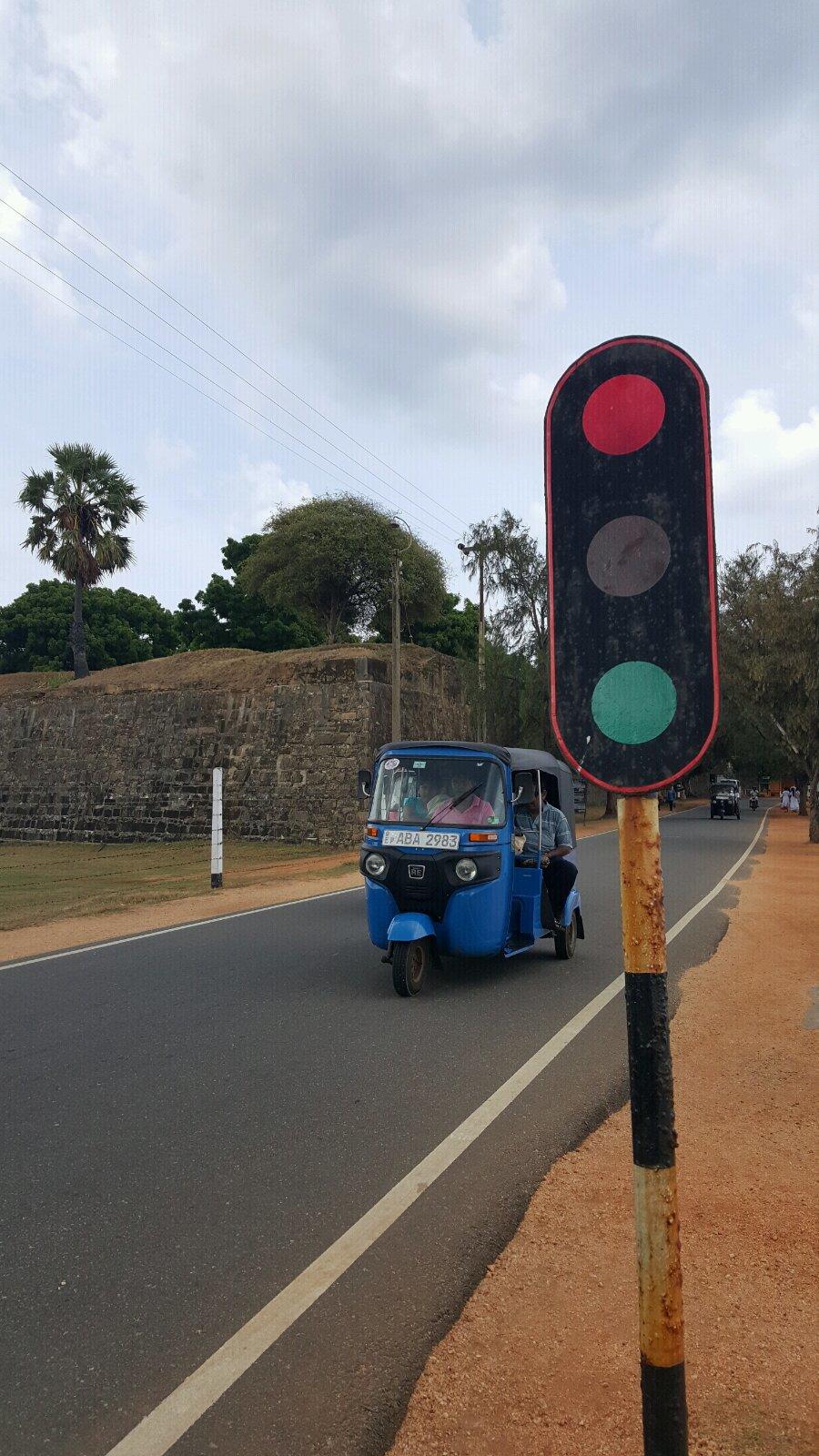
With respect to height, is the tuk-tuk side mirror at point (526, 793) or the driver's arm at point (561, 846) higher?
the tuk-tuk side mirror at point (526, 793)

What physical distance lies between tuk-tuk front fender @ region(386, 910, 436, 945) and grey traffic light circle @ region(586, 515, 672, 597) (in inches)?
232

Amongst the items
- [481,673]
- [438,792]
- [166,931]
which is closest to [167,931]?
[166,931]

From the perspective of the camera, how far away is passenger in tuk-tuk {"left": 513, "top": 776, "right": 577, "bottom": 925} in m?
9.18

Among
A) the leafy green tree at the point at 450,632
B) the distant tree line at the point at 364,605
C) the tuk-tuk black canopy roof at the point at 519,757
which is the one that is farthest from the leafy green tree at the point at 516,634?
the tuk-tuk black canopy roof at the point at 519,757

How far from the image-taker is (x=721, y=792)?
49.6 m

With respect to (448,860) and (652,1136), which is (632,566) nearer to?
(652,1136)

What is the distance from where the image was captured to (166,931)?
12.0 m

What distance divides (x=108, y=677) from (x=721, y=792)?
100 ft

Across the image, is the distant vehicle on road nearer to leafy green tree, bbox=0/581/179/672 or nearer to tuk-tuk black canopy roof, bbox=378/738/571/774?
leafy green tree, bbox=0/581/179/672

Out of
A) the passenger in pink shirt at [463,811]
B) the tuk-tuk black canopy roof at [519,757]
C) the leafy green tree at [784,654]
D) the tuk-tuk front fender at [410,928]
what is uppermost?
A: the leafy green tree at [784,654]

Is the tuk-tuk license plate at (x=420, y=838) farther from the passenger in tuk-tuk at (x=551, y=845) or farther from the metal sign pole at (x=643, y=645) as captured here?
the metal sign pole at (x=643, y=645)

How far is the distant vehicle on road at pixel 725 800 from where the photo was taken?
49406mm

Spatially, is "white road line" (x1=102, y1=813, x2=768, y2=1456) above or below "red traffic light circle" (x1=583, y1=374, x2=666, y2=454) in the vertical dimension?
below

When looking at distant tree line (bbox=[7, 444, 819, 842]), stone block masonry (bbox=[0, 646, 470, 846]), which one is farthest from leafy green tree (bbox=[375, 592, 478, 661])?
stone block masonry (bbox=[0, 646, 470, 846])
